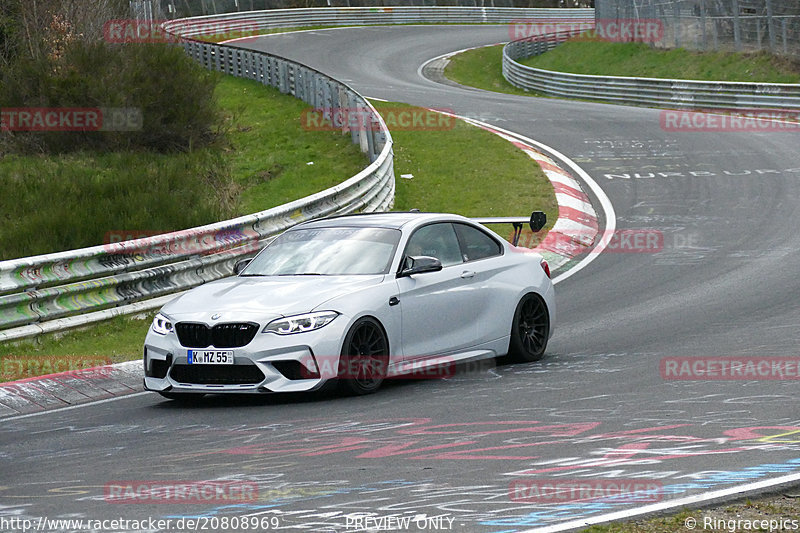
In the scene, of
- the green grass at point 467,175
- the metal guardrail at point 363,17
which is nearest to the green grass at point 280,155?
the green grass at point 467,175

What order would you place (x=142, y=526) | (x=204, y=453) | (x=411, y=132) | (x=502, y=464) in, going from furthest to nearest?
(x=411, y=132), (x=204, y=453), (x=502, y=464), (x=142, y=526)

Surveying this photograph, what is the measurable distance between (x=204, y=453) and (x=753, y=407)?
3665 mm

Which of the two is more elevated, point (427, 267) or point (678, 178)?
point (427, 267)

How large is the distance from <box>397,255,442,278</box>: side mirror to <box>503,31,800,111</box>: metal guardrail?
2495 centimetres

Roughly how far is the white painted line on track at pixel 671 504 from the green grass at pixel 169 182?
1166 centimetres

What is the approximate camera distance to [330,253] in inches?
420

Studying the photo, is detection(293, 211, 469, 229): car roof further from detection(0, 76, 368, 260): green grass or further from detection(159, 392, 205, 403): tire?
detection(0, 76, 368, 260): green grass

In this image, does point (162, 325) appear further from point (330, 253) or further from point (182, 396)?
point (330, 253)

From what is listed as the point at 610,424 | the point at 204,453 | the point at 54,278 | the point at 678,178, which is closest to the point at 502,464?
the point at 610,424

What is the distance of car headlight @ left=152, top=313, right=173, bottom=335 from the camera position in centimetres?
977

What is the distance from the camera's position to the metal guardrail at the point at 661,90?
1329 inches

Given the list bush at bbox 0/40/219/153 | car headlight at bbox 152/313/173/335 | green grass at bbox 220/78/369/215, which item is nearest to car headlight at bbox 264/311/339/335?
car headlight at bbox 152/313/173/335

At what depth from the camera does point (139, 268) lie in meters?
13.6

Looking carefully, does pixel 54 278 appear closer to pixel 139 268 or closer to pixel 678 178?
pixel 139 268
